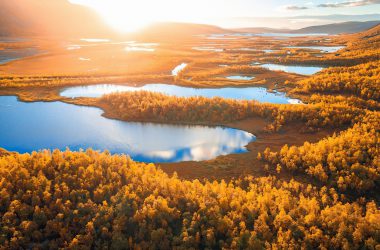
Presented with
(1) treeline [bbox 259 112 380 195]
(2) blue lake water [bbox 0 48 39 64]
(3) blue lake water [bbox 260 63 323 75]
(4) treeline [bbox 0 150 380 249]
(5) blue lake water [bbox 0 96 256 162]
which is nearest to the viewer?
(4) treeline [bbox 0 150 380 249]

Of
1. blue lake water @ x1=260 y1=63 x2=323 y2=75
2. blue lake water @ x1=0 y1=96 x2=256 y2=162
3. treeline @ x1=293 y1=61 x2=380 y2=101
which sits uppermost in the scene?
blue lake water @ x1=260 y1=63 x2=323 y2=75

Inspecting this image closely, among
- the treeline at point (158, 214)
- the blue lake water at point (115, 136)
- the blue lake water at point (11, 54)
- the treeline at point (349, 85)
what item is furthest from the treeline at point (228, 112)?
the blue lake water at point (11, 54)

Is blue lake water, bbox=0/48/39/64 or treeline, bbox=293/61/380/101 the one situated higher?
blue lake water, bbox=0/48/39/64

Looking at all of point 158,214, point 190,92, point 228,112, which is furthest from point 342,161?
point 190,92

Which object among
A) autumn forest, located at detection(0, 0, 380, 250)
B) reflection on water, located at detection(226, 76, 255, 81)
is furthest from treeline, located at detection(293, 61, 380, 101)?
reflection on water, located at detection(226, 76, 255, 81)

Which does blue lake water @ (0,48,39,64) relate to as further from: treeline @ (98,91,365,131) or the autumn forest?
treeline @ (98,91,365,131)

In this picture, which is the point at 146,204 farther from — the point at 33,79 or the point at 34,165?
the point at 33,79
